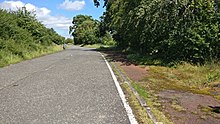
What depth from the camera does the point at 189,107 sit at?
8.14m

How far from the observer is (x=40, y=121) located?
6539 millimetres

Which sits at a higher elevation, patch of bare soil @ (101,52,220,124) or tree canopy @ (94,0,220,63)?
tree canopy @ (94,0,220,63)

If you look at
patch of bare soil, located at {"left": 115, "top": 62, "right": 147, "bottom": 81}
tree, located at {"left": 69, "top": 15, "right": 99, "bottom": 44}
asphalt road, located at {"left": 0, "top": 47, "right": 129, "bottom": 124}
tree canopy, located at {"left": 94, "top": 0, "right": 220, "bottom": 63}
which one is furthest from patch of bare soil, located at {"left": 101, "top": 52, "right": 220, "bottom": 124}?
tree, located at {"left": 69, "top": 15, "right": 99, "bottom": 44}

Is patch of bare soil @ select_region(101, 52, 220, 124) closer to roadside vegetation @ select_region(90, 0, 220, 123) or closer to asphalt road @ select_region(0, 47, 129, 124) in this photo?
roadside vegetation @ select_region(90, 0, 220, 123)

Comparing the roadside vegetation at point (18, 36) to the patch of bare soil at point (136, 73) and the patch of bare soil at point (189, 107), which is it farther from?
the patch of bare soil at point (189, 107)

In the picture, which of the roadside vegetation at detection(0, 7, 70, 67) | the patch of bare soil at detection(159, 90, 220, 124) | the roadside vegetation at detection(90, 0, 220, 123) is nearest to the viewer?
the patch of bare soil at detection(159, 90, 220, 124)

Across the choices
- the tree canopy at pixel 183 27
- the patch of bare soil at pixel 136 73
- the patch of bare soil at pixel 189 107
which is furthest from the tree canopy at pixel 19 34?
the patch of bare soil at pixel 189 107

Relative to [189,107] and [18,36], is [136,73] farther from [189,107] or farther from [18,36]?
[18,36]

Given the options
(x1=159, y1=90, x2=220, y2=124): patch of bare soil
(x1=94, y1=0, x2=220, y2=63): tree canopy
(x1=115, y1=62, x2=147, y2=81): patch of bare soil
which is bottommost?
(x1=115, y1=62, x2=147, y2=81): patch of bare soil

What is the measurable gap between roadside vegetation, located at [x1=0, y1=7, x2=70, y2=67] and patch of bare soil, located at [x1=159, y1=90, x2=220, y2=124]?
13449 mm

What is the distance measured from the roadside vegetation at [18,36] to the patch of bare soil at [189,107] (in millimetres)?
13449

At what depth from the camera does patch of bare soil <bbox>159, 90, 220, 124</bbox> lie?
22.8ft

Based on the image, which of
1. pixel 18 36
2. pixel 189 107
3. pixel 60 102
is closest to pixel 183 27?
pixel 189 107

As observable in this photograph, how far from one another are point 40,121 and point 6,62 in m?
15.9
